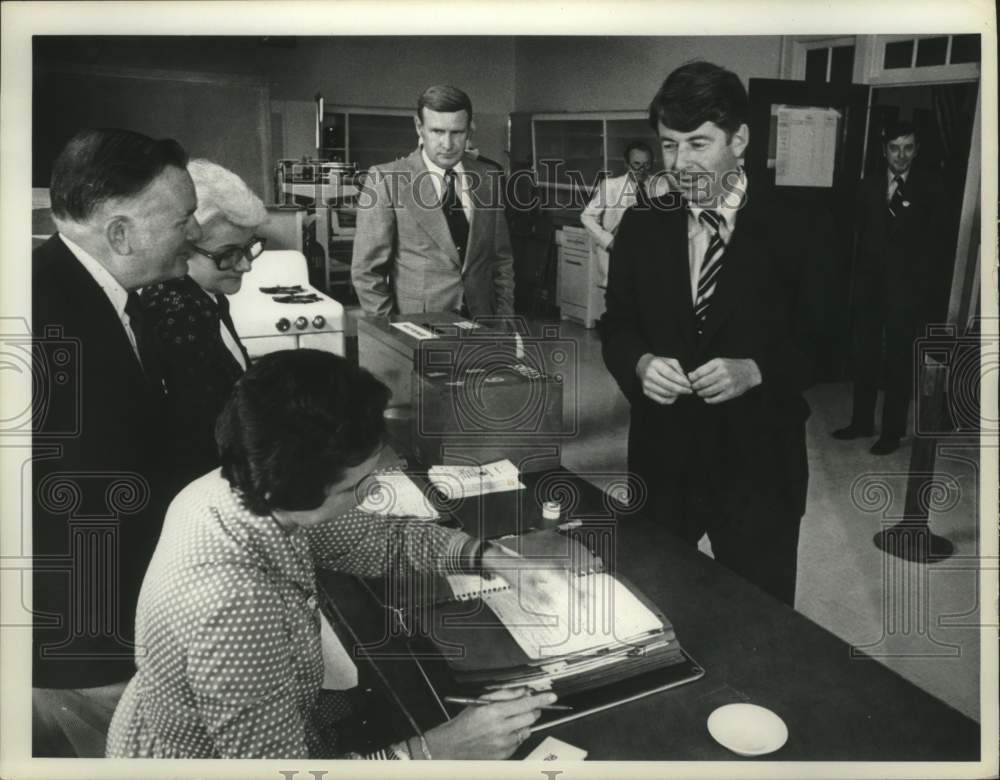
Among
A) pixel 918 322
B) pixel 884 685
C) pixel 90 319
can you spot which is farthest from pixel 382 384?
pixel 918 322

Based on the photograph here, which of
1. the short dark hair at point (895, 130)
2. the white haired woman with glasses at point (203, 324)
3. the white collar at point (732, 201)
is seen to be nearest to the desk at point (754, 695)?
the white haired woman with glasses at point (203, 324)

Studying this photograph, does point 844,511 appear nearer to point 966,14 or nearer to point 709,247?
point 709,247

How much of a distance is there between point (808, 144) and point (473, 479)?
113 centimetres

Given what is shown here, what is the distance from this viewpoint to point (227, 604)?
104 cm

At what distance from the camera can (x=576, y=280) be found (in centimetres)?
178

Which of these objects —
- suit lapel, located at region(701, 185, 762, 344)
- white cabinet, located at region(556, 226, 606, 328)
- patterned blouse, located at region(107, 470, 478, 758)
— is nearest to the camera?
patterned blouse, located at region(107, 470, 478, 758)

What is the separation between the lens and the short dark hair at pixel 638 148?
1.64m

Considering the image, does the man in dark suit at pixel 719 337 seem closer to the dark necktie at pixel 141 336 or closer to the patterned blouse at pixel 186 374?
the patterned blouse at pixel 186 374

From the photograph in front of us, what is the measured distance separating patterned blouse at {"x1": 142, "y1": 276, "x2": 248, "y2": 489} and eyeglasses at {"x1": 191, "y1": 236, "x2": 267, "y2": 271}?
0.06m

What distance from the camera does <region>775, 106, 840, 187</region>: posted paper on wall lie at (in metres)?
1.78

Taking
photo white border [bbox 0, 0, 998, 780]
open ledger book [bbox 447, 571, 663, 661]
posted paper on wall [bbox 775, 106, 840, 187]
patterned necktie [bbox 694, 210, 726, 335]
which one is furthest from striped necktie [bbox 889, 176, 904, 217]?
open ledger book [bbox 447, 571, 663, 661]

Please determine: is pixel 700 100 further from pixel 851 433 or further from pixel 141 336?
pixel 141 336

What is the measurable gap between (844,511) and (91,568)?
1670 millimetres

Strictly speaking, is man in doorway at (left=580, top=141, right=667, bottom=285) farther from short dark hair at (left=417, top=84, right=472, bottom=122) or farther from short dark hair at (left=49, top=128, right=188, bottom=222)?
short dark hair at (left=49, top=128, right=188, bottom=222)
